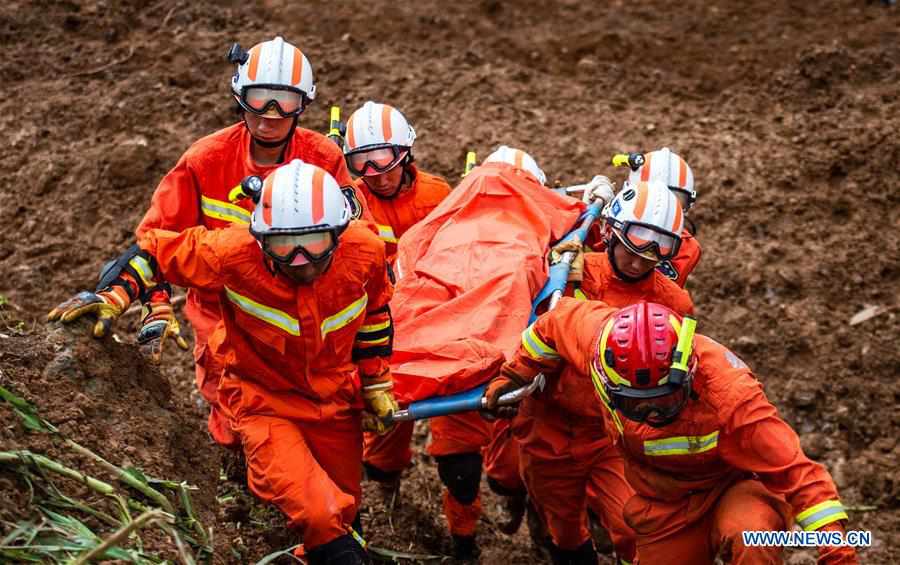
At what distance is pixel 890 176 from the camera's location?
8328mm

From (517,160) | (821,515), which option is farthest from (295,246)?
(517,160)

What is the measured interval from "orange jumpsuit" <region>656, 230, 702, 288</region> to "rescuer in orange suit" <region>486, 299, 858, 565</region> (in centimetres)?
115

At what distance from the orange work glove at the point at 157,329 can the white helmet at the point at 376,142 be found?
1.50 meters

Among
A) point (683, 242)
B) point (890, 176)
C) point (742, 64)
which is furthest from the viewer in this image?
point (742, 64)

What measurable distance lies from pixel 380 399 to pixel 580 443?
1.04m

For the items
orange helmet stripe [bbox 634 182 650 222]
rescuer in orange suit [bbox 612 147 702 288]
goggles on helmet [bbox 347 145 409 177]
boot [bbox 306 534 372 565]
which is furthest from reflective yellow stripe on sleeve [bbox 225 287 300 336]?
rescuer in orange suit [bbox 612 147 702 288]

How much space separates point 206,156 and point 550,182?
408 centimetres

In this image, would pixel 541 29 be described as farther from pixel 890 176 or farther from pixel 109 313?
pixel 109 313

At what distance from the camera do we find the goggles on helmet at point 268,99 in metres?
5.32

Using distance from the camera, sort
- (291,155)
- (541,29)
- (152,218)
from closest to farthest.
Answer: (152,218)
(291,155)
(541,29)

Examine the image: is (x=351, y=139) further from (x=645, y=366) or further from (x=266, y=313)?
(x=645, y=366)

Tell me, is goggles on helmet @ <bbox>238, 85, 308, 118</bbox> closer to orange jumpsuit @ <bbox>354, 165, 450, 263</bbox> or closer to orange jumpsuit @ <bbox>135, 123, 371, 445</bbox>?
orange jumpsuit @ <bbox>135, 123, 371, 445</bbox>

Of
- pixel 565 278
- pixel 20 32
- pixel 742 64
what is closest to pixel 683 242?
pixel 565 278

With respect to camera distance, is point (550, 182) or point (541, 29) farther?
point (541, 29)
